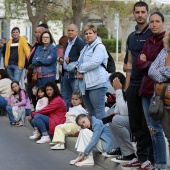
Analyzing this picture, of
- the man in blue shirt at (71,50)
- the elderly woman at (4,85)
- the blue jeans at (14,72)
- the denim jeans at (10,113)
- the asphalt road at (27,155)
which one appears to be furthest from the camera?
the blue jeans at (14,72)

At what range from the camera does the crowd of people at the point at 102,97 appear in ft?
24.8

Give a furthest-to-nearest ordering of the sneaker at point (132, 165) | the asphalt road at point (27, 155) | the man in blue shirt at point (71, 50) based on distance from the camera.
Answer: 1. the man in blue shirt at point (71, 50)
2. the asphalt road at point (27, 155)
3. the sneaker at point (132, 165)

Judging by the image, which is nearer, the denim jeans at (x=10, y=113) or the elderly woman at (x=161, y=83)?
the elderly woman at (x=161, y=83)

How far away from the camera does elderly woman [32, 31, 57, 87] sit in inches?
500

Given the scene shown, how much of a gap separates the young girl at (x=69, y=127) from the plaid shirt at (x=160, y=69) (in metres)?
3.54

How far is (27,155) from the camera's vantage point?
10.2 m

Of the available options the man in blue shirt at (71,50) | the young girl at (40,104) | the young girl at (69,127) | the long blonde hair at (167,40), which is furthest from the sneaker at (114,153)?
the man in blue shirt at (71,50)

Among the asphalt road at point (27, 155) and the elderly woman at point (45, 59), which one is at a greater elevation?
the elderly woman at point (45, 59)

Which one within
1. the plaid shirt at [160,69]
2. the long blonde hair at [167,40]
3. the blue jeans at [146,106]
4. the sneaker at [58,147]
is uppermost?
the long blonde hair at [167,40]

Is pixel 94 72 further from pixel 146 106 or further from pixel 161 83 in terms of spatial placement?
pixel 161 83

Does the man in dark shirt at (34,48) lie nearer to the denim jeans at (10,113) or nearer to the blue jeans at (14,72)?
the denim jeans at (10,113)

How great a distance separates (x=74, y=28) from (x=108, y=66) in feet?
4.42

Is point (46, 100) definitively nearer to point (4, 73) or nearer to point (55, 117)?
point (55, 117)

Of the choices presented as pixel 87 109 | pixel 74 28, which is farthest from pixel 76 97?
pixel 74 28
